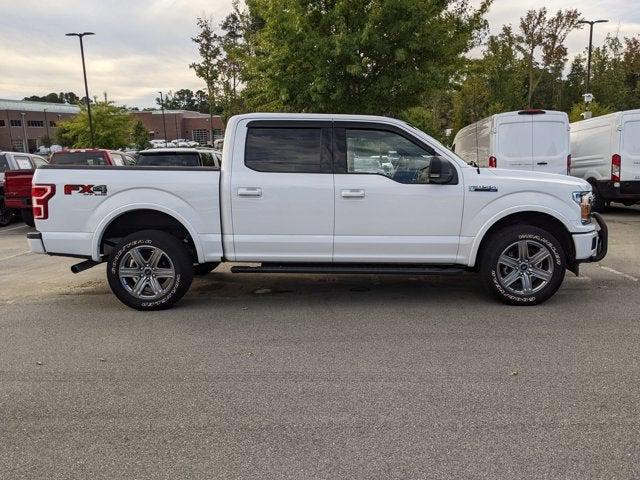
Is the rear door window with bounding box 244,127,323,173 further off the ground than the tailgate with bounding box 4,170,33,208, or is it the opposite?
the rear door window with bounding box 244,127,323,173

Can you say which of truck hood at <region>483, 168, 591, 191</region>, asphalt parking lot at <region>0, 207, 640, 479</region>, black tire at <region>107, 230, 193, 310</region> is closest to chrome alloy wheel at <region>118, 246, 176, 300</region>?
black tire at <region>107, 230, 193, 310</region>

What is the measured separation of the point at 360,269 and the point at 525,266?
172 centimetres

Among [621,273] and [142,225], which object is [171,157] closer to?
[142,225]

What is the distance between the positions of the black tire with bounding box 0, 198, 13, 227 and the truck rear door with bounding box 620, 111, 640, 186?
14.8 metres

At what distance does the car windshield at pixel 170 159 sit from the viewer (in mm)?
11062

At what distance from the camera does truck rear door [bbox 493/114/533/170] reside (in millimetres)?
12586

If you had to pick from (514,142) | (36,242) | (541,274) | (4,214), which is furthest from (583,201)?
(4,214)

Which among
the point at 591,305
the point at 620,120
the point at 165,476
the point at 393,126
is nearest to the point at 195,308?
the point at 393,126

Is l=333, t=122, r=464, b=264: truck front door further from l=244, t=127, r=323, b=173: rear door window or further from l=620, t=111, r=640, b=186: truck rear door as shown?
l=620, t=111, r=640, b=186: truck rear door

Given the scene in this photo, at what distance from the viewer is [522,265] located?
19.1 ft

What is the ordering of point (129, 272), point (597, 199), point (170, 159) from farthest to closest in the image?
point (597, 199) → point (170, 159) → point (129, 272)

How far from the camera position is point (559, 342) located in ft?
15.8

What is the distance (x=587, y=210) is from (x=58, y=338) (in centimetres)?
540

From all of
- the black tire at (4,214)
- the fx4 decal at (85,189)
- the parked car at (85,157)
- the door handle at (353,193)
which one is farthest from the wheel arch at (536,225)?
the black tire at (4,214)
